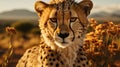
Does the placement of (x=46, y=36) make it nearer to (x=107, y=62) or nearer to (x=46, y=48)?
(x=46, y=48)

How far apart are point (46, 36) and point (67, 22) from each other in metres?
0.33

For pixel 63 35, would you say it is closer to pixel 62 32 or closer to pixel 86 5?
pixel 62 32

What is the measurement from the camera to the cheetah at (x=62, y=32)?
473 cm

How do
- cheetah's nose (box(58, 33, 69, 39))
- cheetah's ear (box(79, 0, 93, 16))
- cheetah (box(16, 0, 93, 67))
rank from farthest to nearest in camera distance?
cheetah's ear (box(79, 0, 93, 16))
cheetah (box(16, 0, 93, 67))
cheetah's nose (box(58, 33, 69, 39))

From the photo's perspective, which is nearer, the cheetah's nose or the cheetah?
the cheetah's nose

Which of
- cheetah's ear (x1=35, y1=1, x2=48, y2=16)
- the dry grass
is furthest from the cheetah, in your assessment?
Result: the dry grass

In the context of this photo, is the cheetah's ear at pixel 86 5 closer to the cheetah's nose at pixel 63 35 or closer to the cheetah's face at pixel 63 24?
the cheetah's face at pixel 63 24

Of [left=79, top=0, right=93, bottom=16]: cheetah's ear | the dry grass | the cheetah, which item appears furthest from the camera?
the dry grass

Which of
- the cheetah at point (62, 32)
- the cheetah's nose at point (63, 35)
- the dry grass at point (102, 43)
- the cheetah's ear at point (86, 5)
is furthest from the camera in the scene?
the dry grass at point (102, 43)

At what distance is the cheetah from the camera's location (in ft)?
15.5

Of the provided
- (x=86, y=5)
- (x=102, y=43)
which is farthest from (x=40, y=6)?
(x=102, y=43)

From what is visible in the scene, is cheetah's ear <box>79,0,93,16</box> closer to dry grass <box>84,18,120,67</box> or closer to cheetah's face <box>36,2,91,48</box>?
cheetah's face <box>36,2,91,48</box>

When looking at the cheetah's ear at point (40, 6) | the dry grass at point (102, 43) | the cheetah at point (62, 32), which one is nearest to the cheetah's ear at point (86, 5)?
the cheetah at point (62, 32)

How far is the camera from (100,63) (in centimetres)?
784
